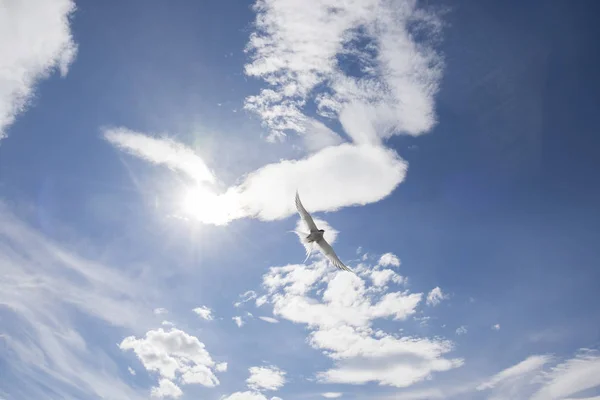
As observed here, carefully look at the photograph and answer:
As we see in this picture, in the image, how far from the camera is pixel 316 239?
3781 centimetres

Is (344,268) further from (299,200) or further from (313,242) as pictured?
(299,200)

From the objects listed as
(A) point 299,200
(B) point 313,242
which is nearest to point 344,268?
(B) point 313,242

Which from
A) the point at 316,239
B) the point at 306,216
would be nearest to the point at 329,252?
the point at 316,239

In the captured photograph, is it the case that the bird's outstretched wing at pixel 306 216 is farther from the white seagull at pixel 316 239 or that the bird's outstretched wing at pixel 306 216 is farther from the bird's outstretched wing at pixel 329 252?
the bird's outstretched wing at pixel 329 252

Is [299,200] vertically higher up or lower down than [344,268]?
higher up

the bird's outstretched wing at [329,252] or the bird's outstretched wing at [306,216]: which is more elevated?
the bird's outstretched wing at [306,216]

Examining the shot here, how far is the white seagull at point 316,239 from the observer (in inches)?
1470

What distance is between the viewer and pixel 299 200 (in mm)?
37500

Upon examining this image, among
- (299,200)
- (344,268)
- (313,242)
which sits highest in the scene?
(299,200)

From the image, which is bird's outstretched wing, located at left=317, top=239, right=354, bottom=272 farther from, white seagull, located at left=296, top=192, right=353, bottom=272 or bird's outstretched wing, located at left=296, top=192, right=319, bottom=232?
bird's outstretched wing, located at left=296, top=192, right=319, bottom=232

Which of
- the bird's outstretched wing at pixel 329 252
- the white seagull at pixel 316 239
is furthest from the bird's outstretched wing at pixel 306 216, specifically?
the bird's outstretched wing at pixel 329 252

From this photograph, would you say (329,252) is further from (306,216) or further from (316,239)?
(306,216)

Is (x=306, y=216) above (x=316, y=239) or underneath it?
above

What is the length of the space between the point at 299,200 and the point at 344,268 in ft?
26.1
